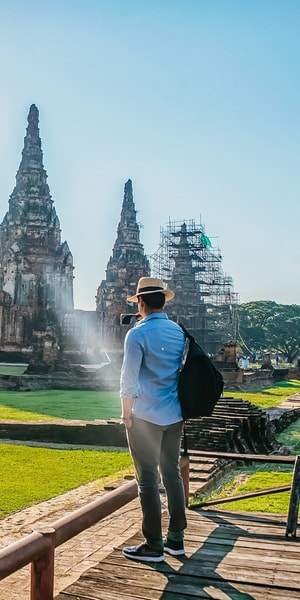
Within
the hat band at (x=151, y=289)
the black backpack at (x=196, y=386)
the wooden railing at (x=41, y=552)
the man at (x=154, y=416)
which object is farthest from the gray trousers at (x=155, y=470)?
the hat band at (x=151, y=289)

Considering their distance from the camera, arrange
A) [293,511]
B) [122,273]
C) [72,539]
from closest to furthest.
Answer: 1. [293,511]
2. [72,539]
3. [122,273]

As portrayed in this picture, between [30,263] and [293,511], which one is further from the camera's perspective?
[30,263]

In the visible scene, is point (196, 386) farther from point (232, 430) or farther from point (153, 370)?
point (232, 430)

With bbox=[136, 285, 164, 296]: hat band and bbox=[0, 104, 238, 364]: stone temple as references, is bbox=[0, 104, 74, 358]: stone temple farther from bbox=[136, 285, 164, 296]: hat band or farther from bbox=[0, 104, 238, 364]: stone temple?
bbox=[136, 285, 164, 296]: hat band

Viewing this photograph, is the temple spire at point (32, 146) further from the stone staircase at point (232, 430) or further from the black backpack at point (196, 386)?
the black backpack at point (196, 386)

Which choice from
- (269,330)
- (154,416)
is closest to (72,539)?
(154,416)

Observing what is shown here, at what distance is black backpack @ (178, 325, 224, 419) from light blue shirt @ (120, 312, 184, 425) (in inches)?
1.9

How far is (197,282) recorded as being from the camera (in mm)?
55625

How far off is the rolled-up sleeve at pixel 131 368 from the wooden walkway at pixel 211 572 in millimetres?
981

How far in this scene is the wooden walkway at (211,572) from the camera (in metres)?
3.21

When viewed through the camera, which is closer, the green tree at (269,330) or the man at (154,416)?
the man at (154,416)

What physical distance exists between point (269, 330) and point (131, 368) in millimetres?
68773

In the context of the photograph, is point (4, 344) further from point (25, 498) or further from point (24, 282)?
point (25, 498)

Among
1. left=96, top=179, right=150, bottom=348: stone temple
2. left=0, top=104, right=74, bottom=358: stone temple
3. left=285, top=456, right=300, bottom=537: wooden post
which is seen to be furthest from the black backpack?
left=96, top=179, right=150, bottom=348: stone temple
